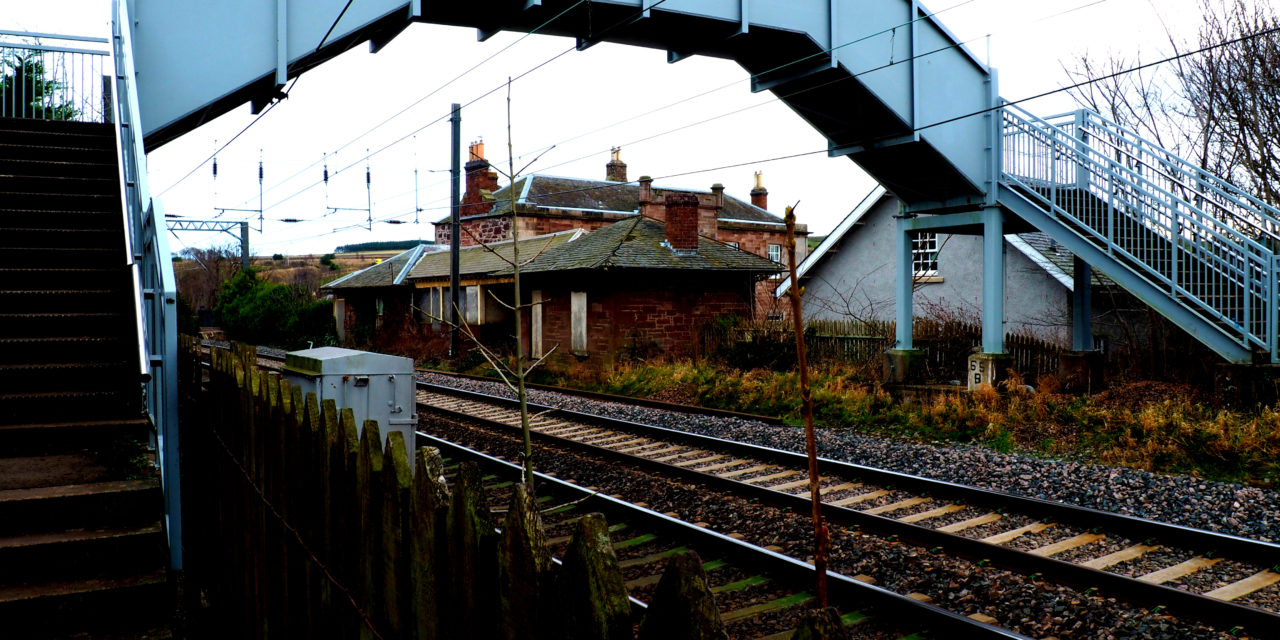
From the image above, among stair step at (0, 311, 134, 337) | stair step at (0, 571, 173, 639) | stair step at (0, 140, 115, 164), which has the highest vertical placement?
stair step at (0, 140, 115, 164)

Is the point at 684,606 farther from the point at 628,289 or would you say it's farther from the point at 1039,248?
the point at 1039,248

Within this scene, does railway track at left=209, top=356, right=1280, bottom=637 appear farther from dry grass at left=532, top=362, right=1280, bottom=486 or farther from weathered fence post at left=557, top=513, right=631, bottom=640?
weathered fence post at left=557, top=513, right=631, bottom=640

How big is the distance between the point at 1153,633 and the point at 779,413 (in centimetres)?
979

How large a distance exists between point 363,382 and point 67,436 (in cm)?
227

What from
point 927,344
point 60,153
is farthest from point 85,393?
point 927,344

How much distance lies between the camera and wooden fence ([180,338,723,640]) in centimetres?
169

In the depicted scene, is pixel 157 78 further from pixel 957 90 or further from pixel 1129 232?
pixel 1129 232

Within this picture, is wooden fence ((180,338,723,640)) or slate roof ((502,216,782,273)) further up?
slate roof ((502,216,782,273))

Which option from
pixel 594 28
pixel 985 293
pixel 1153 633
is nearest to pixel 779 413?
pixel 985 293

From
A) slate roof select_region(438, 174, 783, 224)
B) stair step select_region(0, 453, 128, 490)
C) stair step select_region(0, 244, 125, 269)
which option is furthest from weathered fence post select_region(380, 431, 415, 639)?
slate roof select_region(438, 174, 783, 224)

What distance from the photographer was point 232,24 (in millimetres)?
10070

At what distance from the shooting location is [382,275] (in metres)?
36.5

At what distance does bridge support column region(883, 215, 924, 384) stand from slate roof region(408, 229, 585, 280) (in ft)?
44.0

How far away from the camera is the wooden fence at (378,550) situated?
169cm
